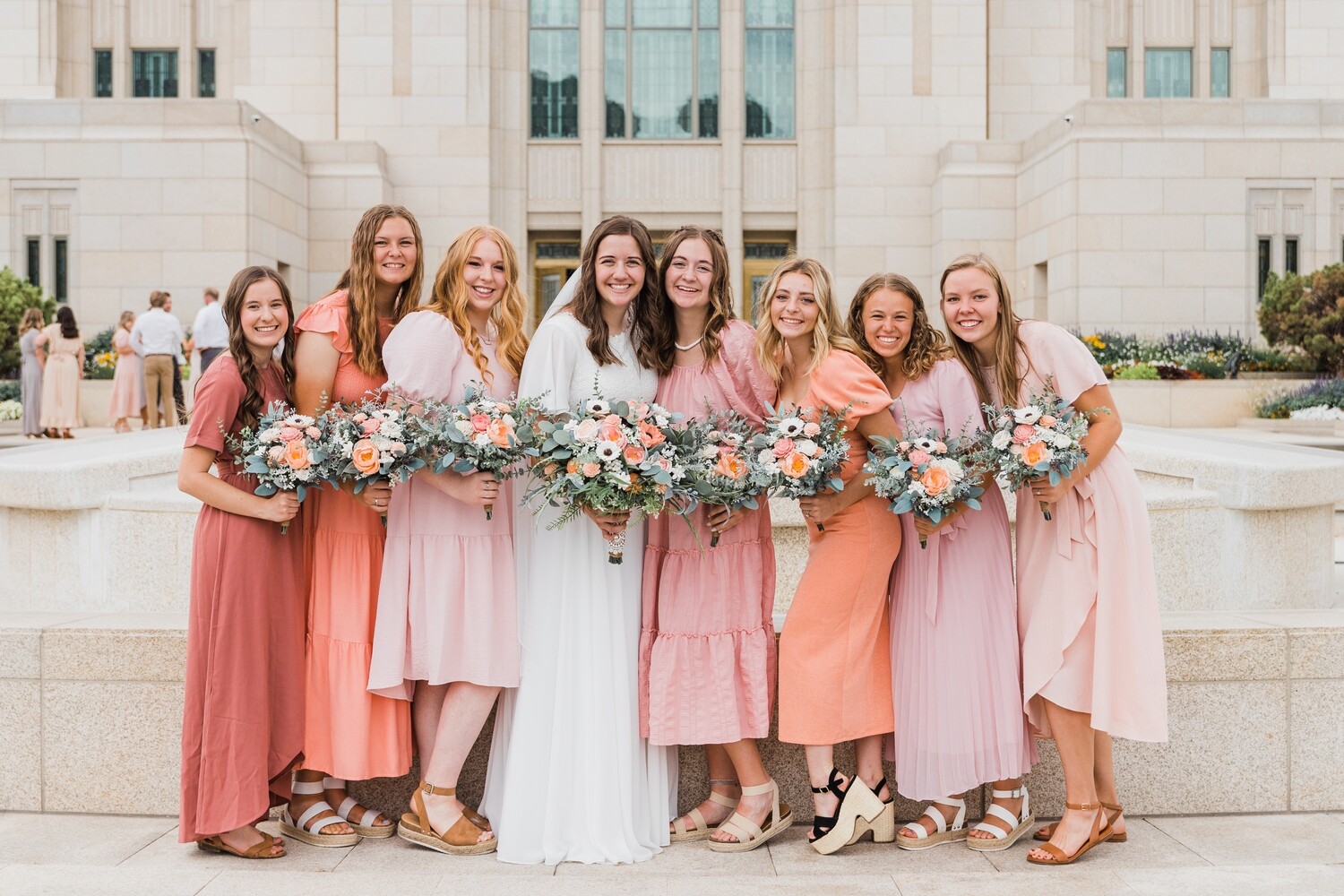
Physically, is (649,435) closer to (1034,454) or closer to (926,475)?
(926,475)

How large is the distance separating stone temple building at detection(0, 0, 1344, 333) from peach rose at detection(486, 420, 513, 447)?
64.9ft

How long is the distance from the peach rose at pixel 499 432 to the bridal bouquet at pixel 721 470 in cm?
72

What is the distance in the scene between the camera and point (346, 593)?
4871 mm

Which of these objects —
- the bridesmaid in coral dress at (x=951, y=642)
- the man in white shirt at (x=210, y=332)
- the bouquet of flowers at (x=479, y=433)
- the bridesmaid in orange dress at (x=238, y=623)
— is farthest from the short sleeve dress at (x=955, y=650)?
the man in white shirt at (x=210, y=332)

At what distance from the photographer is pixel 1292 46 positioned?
28719 mm

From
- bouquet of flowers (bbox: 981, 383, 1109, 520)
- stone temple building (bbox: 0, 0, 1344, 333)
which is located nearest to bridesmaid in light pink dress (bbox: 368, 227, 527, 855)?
bouquet of flowers (bbox: 981, 383, 1109, 520)

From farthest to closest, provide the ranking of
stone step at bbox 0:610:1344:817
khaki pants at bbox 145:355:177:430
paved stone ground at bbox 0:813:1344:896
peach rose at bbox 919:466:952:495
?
khaki pants at bbox 145:355:177:430, stone step at bbox 0:610:1344:817, peach rose at bbox 919:466:952:495, paved stone ground at bbox 0:813:1344:896

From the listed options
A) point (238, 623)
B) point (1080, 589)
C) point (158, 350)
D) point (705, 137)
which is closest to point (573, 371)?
point (238, 623)

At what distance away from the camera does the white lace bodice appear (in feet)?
16.0

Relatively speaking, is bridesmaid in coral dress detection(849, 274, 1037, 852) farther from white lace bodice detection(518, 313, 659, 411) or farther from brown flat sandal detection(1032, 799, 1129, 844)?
white lace bodice detection(518, 313, 659, 411)

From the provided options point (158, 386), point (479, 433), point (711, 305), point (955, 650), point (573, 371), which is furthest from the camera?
point (158, 386)

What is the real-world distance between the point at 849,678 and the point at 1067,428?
4.39 feet

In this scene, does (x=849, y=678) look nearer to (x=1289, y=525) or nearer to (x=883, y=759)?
(x=883, y=759)

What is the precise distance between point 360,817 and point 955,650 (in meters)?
2.64
